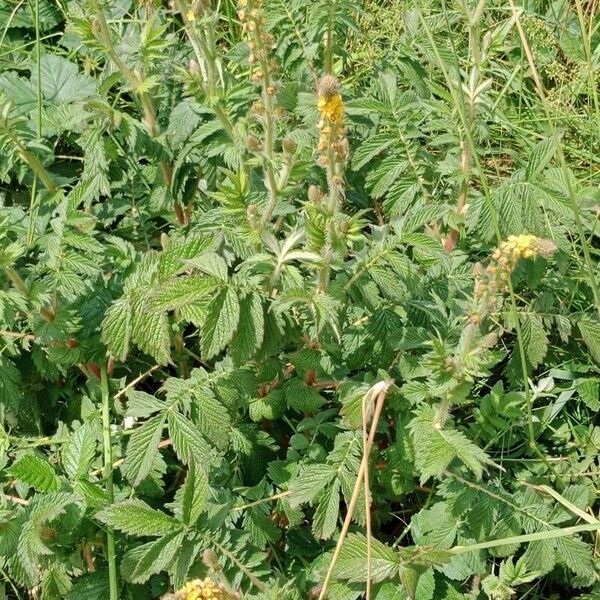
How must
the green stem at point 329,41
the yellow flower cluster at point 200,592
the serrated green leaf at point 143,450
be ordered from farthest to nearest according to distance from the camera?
the green stem at point 329,41, the serrated green leaf at point 143,450, the yellow flower cluster at point 200,592

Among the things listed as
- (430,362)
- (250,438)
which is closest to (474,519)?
(430,362)

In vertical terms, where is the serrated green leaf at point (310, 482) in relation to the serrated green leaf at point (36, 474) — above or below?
below

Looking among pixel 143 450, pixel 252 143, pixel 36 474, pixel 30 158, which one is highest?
pixel 252 143

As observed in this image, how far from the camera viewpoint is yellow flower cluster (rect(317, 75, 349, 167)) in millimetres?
1778

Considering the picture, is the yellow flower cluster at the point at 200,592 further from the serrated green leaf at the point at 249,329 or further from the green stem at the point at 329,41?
the green stem at the point at 329,41

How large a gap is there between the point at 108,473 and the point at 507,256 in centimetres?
117

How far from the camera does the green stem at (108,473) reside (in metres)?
2.14

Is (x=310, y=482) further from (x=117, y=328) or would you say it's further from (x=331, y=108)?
(x=331, y=108)

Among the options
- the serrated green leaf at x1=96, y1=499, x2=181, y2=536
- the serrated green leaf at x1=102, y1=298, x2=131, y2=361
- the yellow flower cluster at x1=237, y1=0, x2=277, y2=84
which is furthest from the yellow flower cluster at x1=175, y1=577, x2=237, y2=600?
the yellow flower cluster at x1=237, y1=0, x2=277, y2=84

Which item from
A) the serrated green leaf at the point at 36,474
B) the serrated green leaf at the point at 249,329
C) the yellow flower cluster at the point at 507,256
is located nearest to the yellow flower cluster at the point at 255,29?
the serrated green leaf at the point at 249,329

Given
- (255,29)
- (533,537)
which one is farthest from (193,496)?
(255,29)

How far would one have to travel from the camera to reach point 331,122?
183 centimetres

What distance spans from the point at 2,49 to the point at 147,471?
86.7 inches

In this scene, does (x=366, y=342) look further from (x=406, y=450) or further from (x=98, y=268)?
(x=98, y=268)
